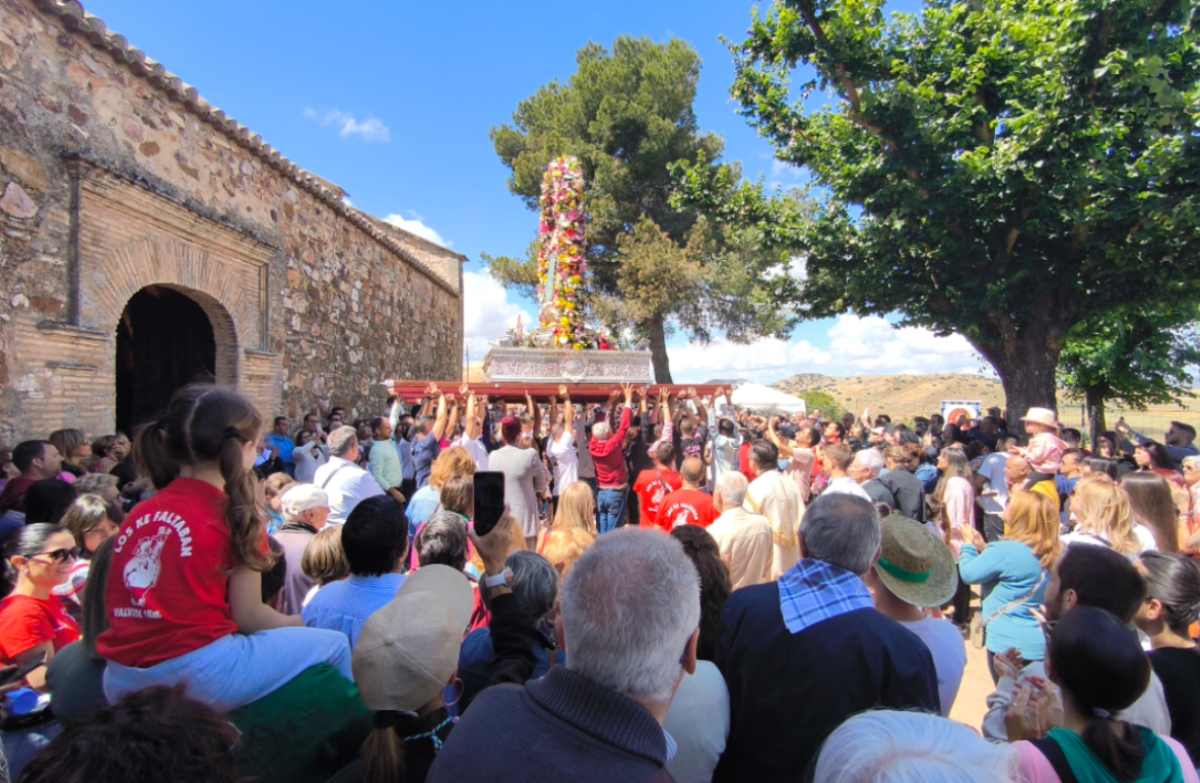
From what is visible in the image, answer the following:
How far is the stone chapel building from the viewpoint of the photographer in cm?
568

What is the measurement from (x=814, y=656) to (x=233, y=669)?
5.21 ft

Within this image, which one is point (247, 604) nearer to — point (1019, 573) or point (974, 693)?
point (1019, 573)

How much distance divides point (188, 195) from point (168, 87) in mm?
1173

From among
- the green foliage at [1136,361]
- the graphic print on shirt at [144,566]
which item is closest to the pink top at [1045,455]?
the graphic print on shirt at [144,566]

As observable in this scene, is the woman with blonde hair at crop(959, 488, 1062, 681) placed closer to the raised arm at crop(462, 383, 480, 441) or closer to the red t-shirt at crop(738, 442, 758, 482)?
the red t-shirt at crop(738, 442, 758, 482)

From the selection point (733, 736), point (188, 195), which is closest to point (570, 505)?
point (733, 736)

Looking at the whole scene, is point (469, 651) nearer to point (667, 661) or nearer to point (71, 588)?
point (667, 661)

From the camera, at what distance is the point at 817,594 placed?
6.46 ft

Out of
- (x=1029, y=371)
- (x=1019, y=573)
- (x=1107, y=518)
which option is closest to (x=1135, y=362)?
(x=1029, y=371)

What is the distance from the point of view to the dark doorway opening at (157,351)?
8.78 metres

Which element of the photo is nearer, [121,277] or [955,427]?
[121,277]

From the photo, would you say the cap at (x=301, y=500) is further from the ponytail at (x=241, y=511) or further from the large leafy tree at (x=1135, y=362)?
the large leafy tree at (x=1135, y=362)

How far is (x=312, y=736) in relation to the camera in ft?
5.62

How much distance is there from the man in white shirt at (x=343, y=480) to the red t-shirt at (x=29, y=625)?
1.59 m
